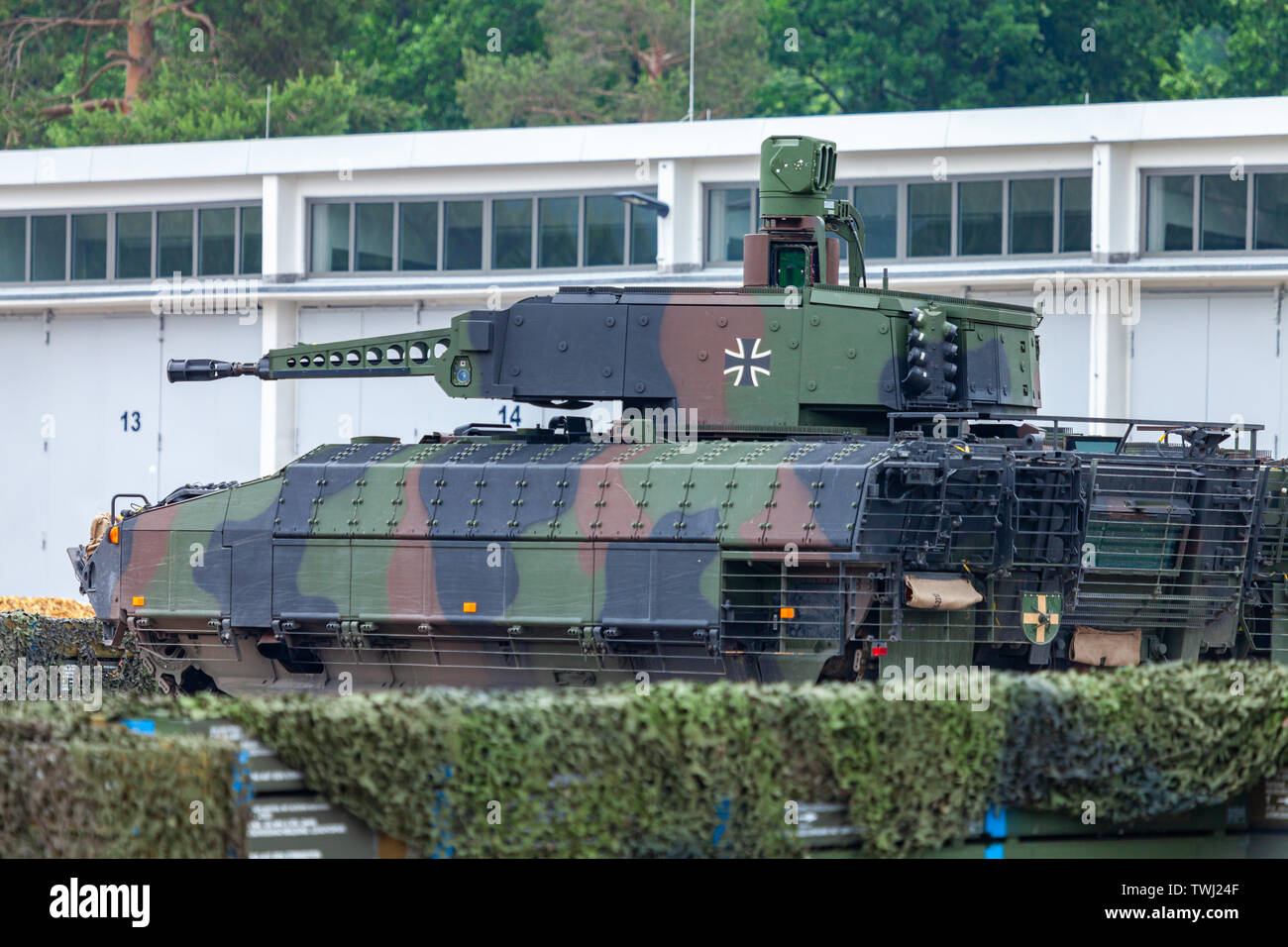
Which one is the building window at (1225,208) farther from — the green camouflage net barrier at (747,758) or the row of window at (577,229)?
the green camouflage net barrier at (747,758)

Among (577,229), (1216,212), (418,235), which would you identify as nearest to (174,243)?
(418,235)

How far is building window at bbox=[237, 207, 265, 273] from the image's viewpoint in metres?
31.9

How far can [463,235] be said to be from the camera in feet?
101

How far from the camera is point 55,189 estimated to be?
109ft

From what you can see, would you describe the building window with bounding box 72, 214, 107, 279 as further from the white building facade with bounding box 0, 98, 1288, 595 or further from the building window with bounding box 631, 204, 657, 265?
the building window with bounding box 631, 204, 657, 265

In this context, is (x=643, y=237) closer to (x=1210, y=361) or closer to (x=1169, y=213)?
(x=1169, y=213)

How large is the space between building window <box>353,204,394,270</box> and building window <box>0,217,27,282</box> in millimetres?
6372

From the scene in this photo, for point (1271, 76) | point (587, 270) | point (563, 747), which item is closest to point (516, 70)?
point (1271, 76)

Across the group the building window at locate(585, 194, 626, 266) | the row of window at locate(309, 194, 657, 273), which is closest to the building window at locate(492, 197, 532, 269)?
the row of window at locate(309, 194, 657, 273)
